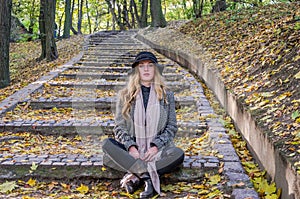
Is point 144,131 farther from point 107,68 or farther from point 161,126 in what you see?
point 107,68

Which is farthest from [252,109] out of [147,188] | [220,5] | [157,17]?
[157,17]

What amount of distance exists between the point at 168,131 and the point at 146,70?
68 cm

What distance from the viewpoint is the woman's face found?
3.95 m

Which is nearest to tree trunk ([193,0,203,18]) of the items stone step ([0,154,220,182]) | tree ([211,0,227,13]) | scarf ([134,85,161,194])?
tree ([211,0,227,13])

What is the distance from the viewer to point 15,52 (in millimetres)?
18422

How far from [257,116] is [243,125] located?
1.67 ft

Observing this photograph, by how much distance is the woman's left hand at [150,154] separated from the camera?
11.9 ft

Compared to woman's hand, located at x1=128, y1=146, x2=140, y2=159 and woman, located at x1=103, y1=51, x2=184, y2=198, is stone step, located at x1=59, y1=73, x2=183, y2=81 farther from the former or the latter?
woman's hand, located at x1=128, y1=146, x2=140, y2=159

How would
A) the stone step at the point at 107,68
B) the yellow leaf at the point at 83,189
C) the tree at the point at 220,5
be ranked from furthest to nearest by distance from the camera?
the tree at the point at 220,5
the stone step at the point at 107,68
the yellow leaf at the point at 83,189

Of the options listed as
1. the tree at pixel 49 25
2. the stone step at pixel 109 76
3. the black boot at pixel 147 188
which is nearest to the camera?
the black boot at pixel 147 188

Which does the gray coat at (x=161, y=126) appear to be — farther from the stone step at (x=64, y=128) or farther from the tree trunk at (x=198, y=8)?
the tree trunk at (x=198, y=8)

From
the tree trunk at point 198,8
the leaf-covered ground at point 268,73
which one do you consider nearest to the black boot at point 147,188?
the leaf-covered ground at point 268,73

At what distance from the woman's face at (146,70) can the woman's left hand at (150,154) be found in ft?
2.53

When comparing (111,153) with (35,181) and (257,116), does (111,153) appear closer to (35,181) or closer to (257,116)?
(35,181)
